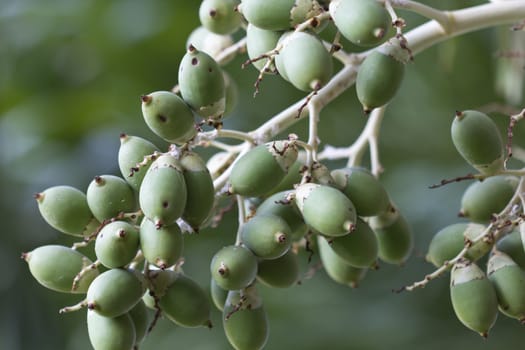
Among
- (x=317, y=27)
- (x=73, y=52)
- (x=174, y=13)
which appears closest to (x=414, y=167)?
(x=174, y=13)

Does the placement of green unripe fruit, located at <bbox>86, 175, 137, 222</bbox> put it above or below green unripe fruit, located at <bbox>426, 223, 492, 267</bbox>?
above

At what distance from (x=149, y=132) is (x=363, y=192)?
245 centimetres

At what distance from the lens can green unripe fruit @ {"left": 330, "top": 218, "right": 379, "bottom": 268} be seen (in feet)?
5.84

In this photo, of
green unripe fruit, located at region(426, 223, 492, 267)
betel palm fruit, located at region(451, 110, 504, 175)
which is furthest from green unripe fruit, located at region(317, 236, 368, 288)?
betel palm fruit, located at region(451, 110, 504, 175)

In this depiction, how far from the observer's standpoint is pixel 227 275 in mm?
1678

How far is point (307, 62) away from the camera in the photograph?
1.63 metres

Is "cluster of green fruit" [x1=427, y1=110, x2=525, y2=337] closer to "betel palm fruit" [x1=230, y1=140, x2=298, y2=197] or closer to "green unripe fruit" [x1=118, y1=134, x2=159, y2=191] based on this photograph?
"betel palm fruit" [x1=230, y1=140, x2=298, y2=197]

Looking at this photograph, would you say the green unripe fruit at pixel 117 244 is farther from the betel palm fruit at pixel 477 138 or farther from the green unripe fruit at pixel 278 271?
the betel palm fruit at pixel 477 138

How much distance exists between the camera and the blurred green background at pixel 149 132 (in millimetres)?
3848

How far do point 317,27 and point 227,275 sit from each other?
0.54m

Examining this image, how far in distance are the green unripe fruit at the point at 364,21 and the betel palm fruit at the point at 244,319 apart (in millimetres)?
578

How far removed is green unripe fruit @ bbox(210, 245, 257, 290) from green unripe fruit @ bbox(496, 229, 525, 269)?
1.86 ft

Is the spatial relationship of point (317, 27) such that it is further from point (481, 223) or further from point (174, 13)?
point (174, 13)

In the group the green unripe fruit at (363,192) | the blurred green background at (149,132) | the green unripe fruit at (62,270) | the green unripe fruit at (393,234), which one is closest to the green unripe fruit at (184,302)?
the green unripe fruit at (62,270)
